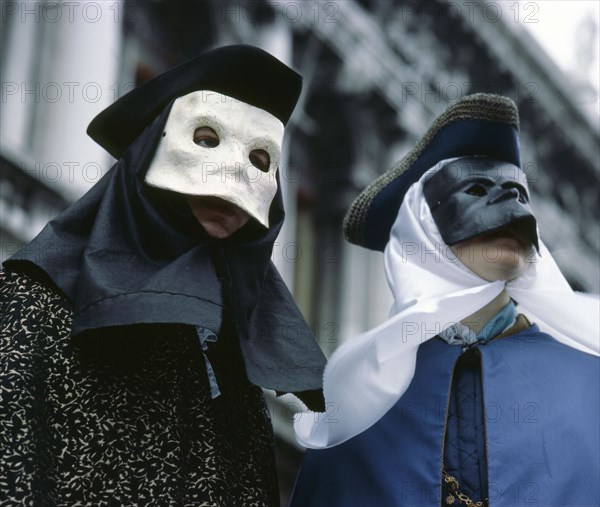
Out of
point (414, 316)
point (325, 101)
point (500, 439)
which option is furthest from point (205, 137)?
point (325, 101)

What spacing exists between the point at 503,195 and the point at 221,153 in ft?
3.56

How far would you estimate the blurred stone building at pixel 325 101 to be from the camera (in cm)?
877

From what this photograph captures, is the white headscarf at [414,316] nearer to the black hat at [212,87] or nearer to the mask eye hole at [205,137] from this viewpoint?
the black hat at [212,87]

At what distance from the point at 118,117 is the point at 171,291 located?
911 millimetres

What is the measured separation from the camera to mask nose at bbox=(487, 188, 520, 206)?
14.8 ft

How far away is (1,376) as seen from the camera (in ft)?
11.3

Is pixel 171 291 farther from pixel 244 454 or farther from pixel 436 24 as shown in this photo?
pixel 436 24

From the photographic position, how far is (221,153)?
4.07 metres

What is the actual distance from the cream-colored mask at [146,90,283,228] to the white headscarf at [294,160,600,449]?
650 millimetres

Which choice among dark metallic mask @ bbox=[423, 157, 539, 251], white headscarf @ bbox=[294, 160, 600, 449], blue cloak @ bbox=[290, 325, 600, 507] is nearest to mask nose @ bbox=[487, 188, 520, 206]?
dark metallic mask @ bbox=[423, 157, 539, 251]

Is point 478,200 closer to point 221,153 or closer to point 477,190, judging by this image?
point 477,190

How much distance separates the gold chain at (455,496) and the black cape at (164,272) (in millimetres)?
537

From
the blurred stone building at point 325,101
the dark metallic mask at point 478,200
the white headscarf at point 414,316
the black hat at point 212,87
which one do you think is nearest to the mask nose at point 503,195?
the dark metallic mask at point 478,200

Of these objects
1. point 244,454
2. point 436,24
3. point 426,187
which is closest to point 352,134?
point 436,24
